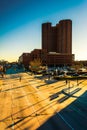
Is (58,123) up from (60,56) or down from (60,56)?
down

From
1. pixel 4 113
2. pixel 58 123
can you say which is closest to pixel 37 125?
pixel 58 123

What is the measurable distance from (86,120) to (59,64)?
161449mm

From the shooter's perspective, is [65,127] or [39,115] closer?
[65,127]

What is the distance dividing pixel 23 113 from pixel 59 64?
159187 mm

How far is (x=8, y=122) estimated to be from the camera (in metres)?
21.0

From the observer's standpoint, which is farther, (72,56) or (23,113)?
(72,56)

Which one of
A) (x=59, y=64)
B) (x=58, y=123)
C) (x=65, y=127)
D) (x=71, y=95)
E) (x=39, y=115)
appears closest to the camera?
(x=65, y=127)

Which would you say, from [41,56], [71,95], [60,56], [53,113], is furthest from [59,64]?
[53,113]

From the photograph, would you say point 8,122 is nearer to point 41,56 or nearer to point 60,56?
point 41,56

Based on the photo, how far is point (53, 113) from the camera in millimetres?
24453

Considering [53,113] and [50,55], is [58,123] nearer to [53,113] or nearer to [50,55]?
[53,113]

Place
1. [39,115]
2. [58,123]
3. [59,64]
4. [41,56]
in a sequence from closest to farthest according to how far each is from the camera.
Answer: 1. [58,123]
2. [39,115]
3. [41,56]
4. [59,64]

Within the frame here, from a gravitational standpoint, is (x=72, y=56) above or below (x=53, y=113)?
above

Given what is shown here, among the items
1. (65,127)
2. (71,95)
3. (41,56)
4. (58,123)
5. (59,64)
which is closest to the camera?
(65,127)
